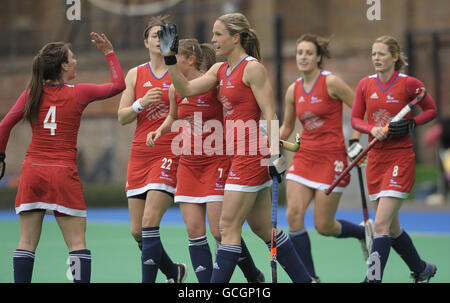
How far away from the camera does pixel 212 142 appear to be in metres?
6.18

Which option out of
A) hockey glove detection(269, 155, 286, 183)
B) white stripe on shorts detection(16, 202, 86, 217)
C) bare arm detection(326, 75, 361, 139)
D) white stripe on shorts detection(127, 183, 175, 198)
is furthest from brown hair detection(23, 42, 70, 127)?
bare arm detection(326, 75, 361, 139)

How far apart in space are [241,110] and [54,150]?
4.31 ft

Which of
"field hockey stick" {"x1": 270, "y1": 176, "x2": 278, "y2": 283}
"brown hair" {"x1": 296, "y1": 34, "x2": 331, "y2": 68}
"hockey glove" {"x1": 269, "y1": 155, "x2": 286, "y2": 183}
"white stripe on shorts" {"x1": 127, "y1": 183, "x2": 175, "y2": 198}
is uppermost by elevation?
"brown hair" {"x1": 296, "y1": 34, "x2": 331, "y2": 68}

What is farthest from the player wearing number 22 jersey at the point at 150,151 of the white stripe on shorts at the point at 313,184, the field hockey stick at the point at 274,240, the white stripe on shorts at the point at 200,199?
the white stripe on shorts at the point at 313,184

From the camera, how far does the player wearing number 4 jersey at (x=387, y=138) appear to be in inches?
252

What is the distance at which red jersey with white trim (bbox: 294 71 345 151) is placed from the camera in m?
7.31

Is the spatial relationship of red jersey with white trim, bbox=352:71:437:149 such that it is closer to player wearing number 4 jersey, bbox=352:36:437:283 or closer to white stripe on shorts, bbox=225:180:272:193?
player wearing number 4 jersey, bbox=352:36:437:283

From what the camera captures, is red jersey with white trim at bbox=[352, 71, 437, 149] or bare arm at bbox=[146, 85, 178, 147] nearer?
bare arm at bbox=[146, 85, 178, 147]

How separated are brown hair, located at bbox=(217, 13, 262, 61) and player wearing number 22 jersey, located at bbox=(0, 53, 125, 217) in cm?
92

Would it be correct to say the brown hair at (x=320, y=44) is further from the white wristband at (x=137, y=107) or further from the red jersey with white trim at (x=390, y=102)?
the white wristband at (x=137, y=107)

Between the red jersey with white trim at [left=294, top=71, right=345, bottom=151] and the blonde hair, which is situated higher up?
the blonde hair

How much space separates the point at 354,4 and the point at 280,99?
18.0 feet

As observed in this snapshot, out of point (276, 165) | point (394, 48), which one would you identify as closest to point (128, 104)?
point (276, 165)
